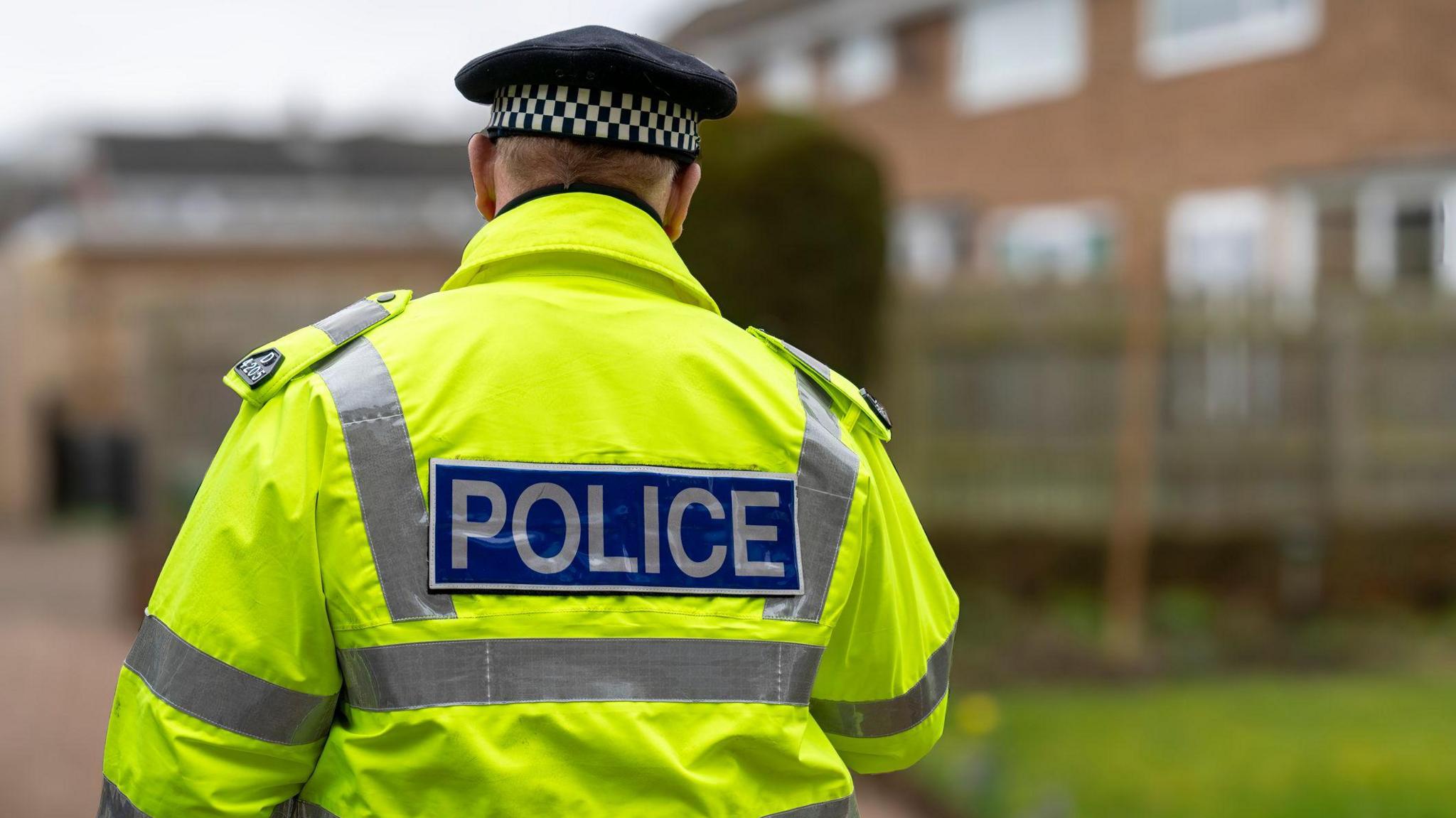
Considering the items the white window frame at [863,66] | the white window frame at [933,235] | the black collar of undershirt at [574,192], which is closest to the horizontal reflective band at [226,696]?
the black collar of undershirt at [574,192]

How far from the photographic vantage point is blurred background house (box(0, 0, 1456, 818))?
6574mm

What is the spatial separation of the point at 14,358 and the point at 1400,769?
15.3m

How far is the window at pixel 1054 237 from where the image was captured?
59.1ft

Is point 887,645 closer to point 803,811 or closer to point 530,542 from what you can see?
point 803,811

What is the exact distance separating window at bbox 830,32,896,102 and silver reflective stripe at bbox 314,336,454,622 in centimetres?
1952

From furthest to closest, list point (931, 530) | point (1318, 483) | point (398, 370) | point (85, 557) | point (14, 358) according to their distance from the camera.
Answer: point (14, 358) < point (85, 557) < point (1318, 483) < point (931, 530) < point (398, 370)

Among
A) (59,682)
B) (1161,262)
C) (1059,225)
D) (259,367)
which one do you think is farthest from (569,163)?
(1059,225)

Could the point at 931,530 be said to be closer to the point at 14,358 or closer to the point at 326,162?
the point at 14,358

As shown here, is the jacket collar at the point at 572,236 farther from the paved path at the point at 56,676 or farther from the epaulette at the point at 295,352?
the paved path at the point at 56,676

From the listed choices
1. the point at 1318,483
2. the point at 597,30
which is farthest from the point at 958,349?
the point at 597,30

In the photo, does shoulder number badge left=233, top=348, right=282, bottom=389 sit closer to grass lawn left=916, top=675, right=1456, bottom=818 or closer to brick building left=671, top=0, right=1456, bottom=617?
grass lawn left=916, top=675, right=1456, bottom=818

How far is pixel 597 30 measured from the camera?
1.97m

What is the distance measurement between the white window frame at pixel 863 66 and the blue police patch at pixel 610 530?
19.3 m

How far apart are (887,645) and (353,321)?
85 centimetres
